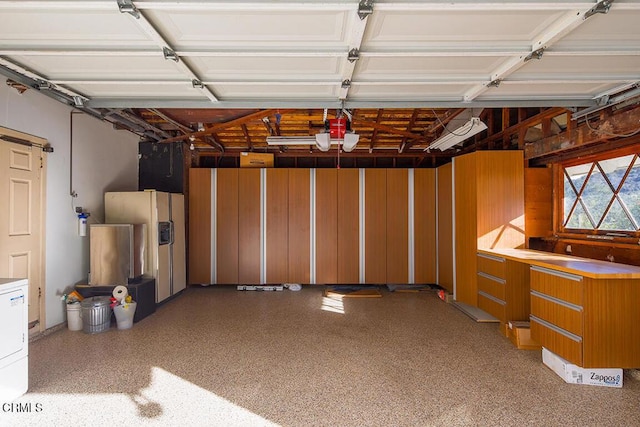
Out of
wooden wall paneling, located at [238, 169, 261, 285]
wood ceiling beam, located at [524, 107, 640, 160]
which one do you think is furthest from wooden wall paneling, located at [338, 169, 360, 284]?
wood ceiling beam, located at [524, 107, 640, 160]

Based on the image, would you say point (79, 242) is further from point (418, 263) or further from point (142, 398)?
point (418, 263)

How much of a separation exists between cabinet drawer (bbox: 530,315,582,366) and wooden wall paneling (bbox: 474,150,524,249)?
53.8 inches

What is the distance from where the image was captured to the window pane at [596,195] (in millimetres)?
3764

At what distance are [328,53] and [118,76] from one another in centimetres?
189

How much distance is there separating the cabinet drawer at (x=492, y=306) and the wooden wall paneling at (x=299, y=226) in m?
3.05

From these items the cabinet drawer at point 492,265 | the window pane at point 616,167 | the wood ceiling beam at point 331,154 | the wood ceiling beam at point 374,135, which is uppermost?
the wood ceiling beam at point 374,135

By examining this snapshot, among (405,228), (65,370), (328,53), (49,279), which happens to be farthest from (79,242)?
(405,228)

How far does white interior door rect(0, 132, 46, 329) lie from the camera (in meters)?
3.33

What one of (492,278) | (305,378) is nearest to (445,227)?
(492,278)

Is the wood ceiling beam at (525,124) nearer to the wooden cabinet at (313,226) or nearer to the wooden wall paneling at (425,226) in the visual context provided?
the wooden wall paneling at (425,226)

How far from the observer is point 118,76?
2951 mm

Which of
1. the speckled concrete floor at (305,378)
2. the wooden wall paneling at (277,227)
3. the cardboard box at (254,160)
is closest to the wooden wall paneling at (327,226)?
the wooden wall paneling at (277,227)

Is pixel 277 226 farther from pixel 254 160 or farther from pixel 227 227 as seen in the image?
pixel 254 160

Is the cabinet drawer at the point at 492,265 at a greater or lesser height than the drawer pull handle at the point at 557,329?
greater
